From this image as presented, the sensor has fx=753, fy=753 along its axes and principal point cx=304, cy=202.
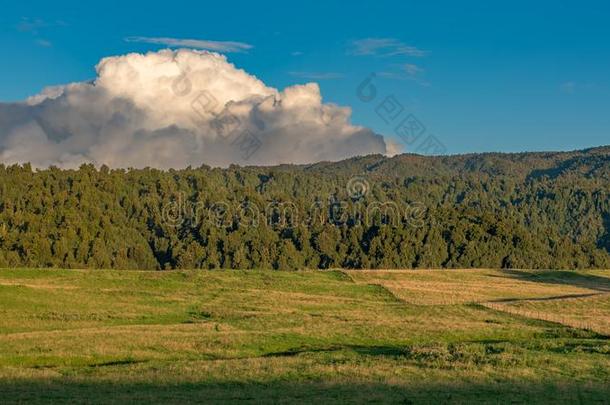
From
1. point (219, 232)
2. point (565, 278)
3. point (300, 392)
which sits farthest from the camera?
point (219, 232)

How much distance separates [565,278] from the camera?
98.8m

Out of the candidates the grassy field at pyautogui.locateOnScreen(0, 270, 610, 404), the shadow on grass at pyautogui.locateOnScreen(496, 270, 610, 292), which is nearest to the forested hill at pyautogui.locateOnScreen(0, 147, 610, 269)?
the shadow on grass at pyautogui.locateOnScreen(496, 270, 610, 292)

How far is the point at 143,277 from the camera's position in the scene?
7225 centimetres

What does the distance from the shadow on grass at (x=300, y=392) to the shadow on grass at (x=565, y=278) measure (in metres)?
68.5

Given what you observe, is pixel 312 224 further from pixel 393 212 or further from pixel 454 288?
pixel 454 288

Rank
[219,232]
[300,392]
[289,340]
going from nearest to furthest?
[300,392]
[289,340]
[219,232]

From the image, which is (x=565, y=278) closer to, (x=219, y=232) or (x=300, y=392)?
(x=219, y=232)

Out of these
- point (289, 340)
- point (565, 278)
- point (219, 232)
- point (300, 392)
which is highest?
point (219, 232)

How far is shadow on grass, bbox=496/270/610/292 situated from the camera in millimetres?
92062

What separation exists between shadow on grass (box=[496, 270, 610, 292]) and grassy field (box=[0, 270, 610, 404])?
9.82 m

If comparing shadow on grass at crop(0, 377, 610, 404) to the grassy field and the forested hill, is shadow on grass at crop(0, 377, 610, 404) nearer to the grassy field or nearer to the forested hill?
the grassy field

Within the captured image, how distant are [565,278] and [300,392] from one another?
3228 inches

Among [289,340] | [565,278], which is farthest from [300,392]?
[565,278]

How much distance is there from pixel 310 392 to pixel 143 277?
165 ft
